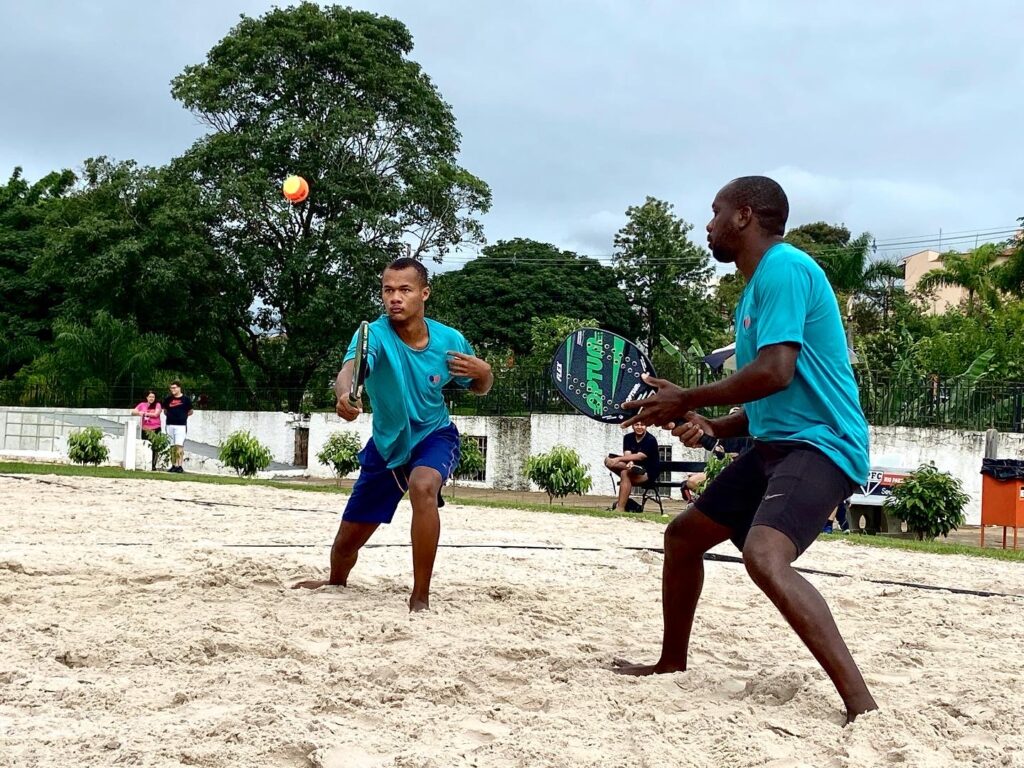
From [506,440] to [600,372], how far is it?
16784 millimetres

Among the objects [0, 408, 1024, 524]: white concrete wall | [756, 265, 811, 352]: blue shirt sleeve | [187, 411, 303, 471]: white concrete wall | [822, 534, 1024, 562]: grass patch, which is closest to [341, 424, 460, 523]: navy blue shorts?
[756, 265, 811, 352]: blue shirt sleeve

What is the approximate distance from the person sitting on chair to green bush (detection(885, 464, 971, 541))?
3191 millimetres

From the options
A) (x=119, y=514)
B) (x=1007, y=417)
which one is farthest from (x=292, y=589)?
(x=1007, y=417)

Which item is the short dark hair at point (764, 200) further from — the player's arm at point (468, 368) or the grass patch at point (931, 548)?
the grass patch at point (931, 548)

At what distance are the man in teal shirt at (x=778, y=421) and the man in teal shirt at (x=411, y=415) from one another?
60.8 inches

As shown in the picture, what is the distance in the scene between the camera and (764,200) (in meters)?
3.60

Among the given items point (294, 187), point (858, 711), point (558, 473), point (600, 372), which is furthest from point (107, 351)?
point (858, 711)

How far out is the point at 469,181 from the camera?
95.5ft

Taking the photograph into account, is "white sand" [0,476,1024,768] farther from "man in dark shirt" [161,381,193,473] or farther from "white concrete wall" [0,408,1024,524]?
"man in dark shirt" [161,381,193,473]

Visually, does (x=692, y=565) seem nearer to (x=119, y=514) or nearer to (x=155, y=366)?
(x=119, y=514)

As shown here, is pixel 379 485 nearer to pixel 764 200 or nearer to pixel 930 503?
pixel 764 200

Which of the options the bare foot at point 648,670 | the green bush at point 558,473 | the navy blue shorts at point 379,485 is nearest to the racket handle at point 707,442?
the bare foot at point 648,670

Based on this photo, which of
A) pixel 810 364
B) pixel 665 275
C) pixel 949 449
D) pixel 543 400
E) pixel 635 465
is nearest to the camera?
pixel 810 364

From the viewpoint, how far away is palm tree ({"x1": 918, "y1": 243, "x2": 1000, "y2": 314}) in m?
35.4
